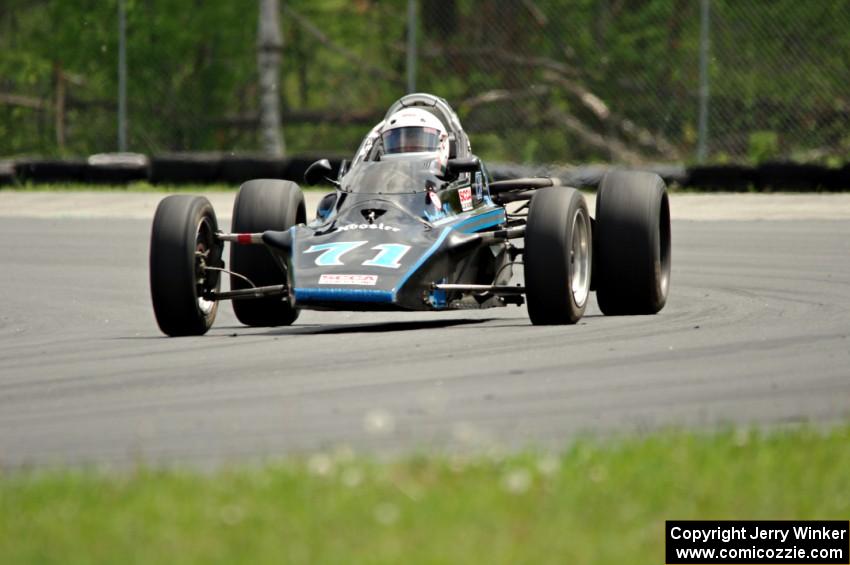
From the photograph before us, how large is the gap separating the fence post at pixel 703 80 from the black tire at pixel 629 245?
9251mm

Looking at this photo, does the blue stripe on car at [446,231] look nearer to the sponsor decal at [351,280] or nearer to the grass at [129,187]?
the sponsor decal at [351,280]

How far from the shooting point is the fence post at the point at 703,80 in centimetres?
1967

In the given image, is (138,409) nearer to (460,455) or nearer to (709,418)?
(460,455)

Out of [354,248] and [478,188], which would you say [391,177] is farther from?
[354,248]

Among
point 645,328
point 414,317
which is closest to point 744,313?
point 645,328


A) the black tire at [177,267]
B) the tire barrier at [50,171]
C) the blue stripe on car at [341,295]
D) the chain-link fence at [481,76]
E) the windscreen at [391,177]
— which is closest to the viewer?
the blue stripe on car at [341,295]

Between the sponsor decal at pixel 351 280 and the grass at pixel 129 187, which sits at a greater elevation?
the sponsor decal at pixel 351 280

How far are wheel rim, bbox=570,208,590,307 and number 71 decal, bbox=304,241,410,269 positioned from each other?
1.15m

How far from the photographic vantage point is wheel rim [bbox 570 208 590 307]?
1021 cm

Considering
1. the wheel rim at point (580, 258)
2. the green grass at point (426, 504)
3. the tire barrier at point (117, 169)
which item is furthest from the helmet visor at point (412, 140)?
the tire barrier at point (117, 169)

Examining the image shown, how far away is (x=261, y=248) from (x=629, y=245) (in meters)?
2.28

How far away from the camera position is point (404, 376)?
25.5 feet

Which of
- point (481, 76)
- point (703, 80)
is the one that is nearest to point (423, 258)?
point (703, 80)

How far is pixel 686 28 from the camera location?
22188 millimetres
